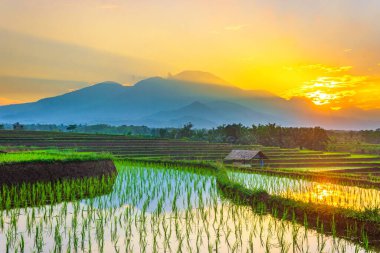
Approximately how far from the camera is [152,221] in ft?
39.2

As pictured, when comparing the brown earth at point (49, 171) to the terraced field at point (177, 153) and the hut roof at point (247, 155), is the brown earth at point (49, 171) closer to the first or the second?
the terraced field at point (177, 153)

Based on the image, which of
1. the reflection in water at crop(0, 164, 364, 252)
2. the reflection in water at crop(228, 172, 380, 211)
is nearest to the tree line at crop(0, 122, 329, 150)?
the reflection in water at crop(228, 172, 380, 211)

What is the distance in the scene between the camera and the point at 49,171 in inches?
687

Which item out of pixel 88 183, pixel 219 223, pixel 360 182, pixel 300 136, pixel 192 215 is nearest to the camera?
pixel 219 223

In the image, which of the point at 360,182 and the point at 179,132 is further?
the point at 179,132

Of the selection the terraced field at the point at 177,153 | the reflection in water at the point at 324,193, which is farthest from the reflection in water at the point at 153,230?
the terraced field at the point at 177,153

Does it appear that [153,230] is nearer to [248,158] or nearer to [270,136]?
[248,158]

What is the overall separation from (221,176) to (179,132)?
2126 inches

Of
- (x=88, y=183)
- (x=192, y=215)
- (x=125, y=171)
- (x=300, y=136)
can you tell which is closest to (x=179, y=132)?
(x=300, y=136)

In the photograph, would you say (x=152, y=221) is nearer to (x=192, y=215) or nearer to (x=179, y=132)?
(x=192, y=215)

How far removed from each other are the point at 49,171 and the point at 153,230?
822cm

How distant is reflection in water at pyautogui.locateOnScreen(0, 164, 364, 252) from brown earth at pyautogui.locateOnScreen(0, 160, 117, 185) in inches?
132

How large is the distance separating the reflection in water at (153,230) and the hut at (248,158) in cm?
1841

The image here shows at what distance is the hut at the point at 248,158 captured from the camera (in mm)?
33312
